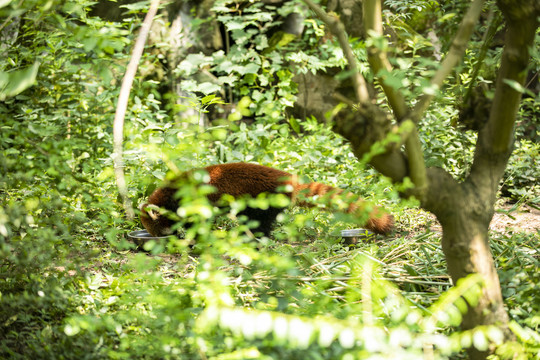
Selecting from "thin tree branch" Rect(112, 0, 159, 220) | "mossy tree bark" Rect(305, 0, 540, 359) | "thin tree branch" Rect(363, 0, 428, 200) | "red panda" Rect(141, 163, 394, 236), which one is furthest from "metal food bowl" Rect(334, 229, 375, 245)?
"thin tree branch" Rect(363, 0, 428, 200)

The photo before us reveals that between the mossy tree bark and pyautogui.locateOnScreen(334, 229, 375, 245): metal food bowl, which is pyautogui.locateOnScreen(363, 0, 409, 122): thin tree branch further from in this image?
pyautogui.locateOnScreen(334, 229, 375, 245): metal food bowl

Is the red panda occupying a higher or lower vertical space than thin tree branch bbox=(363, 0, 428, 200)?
lower

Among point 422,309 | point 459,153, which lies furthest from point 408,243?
point 459,153

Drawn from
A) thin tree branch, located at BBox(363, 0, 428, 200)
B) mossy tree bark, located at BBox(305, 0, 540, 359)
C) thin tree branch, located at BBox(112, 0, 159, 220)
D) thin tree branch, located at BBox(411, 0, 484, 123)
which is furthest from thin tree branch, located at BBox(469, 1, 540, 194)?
thin tree branch, located at BBox(112, 0, 159, 220)

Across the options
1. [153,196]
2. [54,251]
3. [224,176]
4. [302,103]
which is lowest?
[302,103]

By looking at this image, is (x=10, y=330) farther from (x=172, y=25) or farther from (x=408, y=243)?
(x=172, y=25)

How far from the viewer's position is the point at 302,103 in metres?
7.69

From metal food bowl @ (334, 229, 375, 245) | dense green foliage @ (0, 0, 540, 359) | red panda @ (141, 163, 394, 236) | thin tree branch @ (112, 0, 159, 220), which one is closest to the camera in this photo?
dense green foliage @ (0, 0, 540, 359)

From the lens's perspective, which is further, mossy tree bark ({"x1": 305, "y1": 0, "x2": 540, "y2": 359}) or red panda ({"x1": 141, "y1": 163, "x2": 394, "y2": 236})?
red panda ({"x1": 141, "y1": 163, "x2": 394, "y2": 236})

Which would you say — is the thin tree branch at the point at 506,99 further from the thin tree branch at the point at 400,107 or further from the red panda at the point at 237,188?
the red panda at the point at 237,188

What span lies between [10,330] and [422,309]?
1.73 metres

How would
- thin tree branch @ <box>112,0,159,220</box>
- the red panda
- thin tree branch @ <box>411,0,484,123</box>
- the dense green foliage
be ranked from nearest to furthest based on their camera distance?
the dense green foliage
thin tree branch @ <box>411,0,484,123</box>
thin tree branch @ <box>112,0,159,220</box>
the red panda

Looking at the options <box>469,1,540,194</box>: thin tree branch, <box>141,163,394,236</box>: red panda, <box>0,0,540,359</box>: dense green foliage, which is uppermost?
<box>469,1,540,194</box>: thin tree branch

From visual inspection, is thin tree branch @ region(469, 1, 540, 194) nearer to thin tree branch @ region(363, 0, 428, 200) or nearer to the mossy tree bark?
the mossy tree bark
